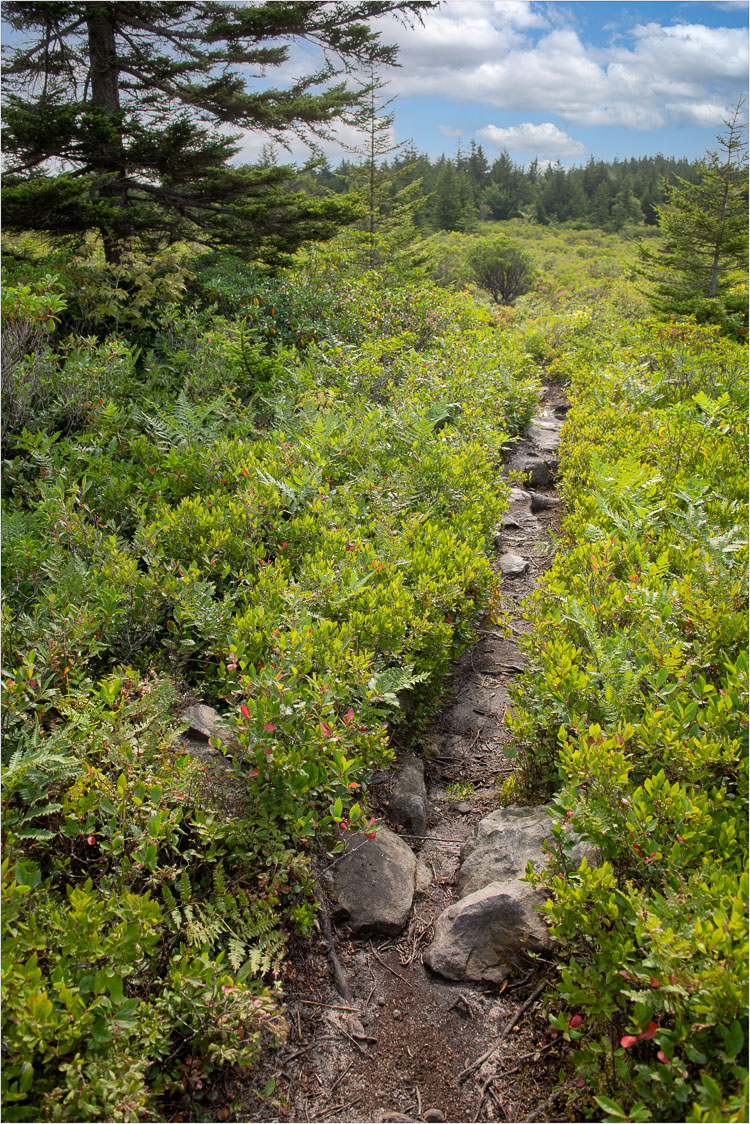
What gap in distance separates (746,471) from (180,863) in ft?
17.3

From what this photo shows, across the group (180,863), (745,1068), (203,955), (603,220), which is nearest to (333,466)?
(180,863)

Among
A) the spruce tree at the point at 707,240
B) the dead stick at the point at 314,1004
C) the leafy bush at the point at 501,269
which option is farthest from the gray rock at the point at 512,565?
the leafy bush at the point at 501,269

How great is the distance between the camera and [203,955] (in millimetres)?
2121

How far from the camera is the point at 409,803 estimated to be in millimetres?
3283

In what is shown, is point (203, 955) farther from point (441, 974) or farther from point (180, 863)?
point (441, 974)

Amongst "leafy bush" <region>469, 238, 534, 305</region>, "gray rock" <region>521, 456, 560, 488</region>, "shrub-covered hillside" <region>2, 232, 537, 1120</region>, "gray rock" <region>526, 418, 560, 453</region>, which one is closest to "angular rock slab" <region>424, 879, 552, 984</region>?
"shrub-covered hillside" <region>2, 232, 537, 1120</region>

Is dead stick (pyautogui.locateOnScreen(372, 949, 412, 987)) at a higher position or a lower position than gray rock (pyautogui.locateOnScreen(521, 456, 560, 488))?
lower

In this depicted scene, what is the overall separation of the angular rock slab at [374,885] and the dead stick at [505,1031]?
588mm

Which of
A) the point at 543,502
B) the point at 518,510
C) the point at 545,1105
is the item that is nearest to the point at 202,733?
the point at 545,1105

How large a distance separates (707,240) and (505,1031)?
17.2 meters

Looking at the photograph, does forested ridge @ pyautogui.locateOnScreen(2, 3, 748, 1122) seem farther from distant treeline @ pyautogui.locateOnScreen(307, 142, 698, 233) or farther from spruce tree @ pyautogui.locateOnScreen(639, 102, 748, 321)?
distant treeline @ pyautogui.locateOnScreen(307, 142, 698, 233)

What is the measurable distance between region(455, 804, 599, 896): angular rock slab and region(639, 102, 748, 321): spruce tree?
15.0 m

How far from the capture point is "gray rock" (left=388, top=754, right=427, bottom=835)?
3.25 m

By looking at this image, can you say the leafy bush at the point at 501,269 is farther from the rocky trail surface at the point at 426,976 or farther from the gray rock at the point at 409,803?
the rocky trail surface at the point at 426,976
